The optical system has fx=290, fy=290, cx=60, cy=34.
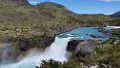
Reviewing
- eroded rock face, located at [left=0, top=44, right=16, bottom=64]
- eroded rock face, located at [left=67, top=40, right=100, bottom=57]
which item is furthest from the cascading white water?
eroded rock face, located at [left=67, top=40, right=100, bottom=57]

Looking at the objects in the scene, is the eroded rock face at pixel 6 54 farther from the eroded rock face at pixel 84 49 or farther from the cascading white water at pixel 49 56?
the eroded rock face at pixel 84 49

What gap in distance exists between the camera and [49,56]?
67125mm

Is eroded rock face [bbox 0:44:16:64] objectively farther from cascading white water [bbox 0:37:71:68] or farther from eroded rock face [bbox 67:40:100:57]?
eroded rock face [bbox 67:40:100:57]

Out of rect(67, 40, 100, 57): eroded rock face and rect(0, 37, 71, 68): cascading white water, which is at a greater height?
rect(67, 40, 100, 57): eroded rock face

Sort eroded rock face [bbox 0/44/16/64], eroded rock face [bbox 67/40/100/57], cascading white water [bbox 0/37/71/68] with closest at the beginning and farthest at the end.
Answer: eroded rock face [bbox 67/40/100/57], cascading white water [bbox 0/37/71/68], eroded rock face [bbox 0/44/16/64]

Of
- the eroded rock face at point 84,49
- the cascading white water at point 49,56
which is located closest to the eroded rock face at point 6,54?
the cascading white water at point 49,56

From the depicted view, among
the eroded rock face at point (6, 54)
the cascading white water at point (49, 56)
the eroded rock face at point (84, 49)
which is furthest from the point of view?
the eroded rock face at point (6, 54)

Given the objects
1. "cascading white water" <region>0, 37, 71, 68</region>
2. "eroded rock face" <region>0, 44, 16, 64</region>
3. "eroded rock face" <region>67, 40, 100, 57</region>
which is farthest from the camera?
"eroded rock face" <region>0, 44, 16, 64</region>

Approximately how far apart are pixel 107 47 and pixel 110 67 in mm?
13607

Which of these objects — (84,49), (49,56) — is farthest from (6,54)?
(84,49)

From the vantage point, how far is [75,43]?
213 feet

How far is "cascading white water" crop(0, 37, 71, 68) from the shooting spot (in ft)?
204

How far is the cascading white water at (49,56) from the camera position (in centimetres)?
6203

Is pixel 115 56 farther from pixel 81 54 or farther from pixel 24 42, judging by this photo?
pixel 24 42
